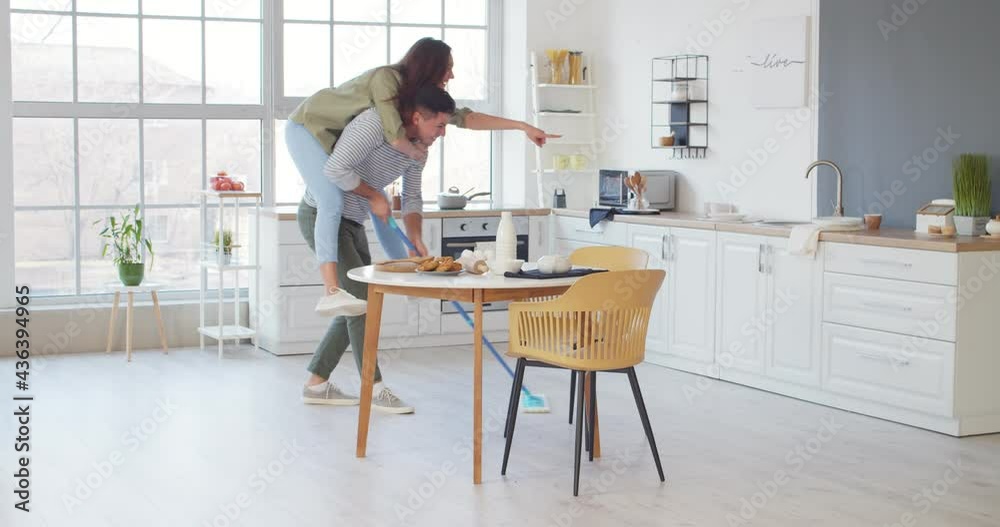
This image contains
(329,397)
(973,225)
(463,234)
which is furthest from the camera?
(463,234)

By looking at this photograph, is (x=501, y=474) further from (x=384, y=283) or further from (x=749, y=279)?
(x=749, y=279)

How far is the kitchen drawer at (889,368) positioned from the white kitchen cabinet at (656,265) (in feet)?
3.76

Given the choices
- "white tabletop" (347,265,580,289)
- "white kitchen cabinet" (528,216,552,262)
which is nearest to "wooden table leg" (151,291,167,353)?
"white kitchen cabinet" (528,216,552,262)

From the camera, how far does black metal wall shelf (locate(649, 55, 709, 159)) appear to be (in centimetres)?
676

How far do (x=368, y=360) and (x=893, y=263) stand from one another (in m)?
2.21

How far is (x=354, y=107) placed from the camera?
4773mm

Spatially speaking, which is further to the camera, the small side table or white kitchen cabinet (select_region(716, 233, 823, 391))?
the small side table

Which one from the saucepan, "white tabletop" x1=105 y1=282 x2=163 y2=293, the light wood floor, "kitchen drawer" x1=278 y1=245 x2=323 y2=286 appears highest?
the saucepan

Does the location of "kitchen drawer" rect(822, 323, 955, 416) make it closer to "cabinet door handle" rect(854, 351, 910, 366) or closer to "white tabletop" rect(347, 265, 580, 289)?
"cabinet door handle" rect(854, 351, 910, 366)

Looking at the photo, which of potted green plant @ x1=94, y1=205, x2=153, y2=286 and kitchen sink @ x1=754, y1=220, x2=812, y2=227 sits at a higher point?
kitchen sink @ x1=754, y1=220, x2=812, y2=227

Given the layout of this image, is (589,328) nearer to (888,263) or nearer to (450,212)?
(888,263)

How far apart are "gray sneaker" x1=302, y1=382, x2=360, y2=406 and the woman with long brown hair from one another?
35cm

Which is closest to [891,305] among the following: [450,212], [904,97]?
[904,97]

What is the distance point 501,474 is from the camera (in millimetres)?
4172
